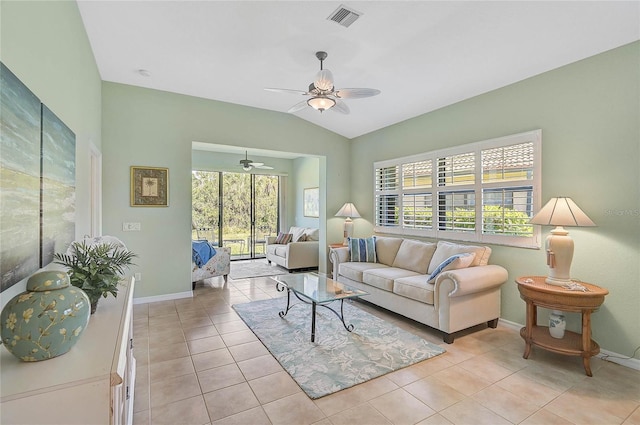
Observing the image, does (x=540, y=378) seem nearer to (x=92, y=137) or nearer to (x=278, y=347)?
(x=278, y=347)

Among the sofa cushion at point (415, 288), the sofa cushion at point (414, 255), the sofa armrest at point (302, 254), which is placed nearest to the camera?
the sofa cushion at point (415, 288)

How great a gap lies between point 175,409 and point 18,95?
82.2 inches

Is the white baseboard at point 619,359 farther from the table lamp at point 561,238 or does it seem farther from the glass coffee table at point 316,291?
the glass coffee table at point 316,291

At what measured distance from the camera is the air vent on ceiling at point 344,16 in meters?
2.67

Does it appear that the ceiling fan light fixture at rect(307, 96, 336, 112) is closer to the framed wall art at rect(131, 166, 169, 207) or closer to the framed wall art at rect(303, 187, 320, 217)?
the framed wall art at rect(131, 166, 169, 207)

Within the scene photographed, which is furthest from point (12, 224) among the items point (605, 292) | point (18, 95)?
point (605, 292)

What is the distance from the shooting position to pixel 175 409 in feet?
7.18

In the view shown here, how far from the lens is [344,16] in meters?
2.75

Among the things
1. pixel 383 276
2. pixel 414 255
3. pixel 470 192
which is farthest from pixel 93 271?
pixel 470 192

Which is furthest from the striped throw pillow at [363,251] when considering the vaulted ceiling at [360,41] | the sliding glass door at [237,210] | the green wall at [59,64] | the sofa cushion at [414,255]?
the sliding glass door at [237,210]

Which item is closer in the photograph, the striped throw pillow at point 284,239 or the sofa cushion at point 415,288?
the sofa cushion at point 415,288

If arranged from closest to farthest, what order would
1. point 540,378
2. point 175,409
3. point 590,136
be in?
point 175,409 → point 540,378 → point 590,136

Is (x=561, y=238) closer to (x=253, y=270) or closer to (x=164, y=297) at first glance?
(x=164, y=297)

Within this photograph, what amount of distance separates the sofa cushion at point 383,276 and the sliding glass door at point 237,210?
485 cm
